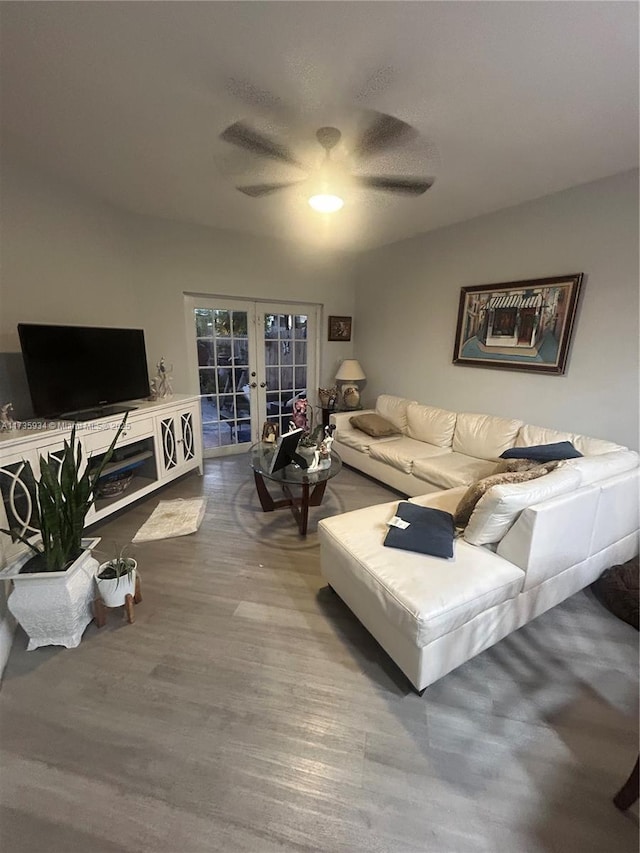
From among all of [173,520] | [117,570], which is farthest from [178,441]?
[117,570]

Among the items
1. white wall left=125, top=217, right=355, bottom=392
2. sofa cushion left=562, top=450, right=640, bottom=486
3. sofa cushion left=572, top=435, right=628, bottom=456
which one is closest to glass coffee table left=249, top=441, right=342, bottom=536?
sofa cushion left=562, top=450, right=640, bottom=486

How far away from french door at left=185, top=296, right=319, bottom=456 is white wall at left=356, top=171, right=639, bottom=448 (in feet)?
3.69

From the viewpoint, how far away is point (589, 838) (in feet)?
3.32

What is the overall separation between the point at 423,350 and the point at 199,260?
2635mm

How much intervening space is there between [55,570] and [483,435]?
312cm

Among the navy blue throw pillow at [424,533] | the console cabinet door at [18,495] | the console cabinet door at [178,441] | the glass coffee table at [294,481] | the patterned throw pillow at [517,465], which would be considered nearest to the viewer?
the navy blue throw pillow at [424,533]

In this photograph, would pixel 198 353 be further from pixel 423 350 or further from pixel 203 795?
pixel 203 795

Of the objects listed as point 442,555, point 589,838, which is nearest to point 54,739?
point 442,555

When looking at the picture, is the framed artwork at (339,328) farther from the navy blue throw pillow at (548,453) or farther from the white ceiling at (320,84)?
the navy blue throw pillow at (548,453)

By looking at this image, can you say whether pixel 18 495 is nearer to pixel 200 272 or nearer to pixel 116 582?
pixel 116 582

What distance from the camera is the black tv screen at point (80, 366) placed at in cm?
221

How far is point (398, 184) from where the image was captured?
6.34ft

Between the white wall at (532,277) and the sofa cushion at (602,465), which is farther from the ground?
the white wall at (532,277)

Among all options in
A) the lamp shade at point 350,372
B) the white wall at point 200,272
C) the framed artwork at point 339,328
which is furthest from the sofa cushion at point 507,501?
the framed artwork at point 339,328
